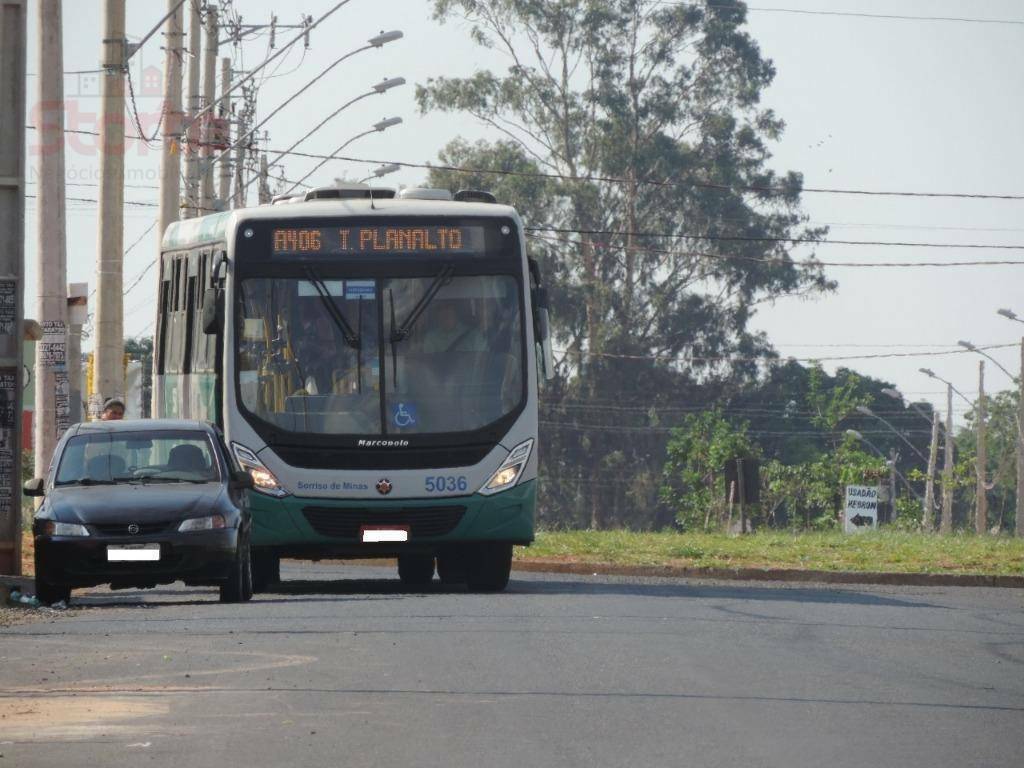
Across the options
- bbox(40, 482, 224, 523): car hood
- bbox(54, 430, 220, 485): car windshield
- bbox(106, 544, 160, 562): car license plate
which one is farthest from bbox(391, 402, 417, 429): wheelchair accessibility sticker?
bbox(106, 544, 160, 562): car license plate

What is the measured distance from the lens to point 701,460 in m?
68.2

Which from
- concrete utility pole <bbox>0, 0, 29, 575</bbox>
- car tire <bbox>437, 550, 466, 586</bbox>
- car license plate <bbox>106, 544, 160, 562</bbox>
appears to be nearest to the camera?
car license plate <bbox>106, 544, 160, 562</bbox>

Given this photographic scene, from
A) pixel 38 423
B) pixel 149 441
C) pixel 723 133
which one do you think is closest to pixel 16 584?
pixel 149 441

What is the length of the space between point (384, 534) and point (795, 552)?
35.6 feet

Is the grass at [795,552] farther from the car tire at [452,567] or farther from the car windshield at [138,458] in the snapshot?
the car windshield at [138,458]

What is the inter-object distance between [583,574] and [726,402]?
41.5m

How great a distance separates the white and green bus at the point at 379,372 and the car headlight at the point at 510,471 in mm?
12

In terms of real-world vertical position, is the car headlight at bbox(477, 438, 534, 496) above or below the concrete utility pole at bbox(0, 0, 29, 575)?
below

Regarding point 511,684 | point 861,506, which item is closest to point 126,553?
point 511,684

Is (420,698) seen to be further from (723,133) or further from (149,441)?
(723,133)

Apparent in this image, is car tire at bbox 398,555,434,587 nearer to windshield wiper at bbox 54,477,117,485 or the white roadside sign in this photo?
windshield wiper at bbox 54,477,117,485

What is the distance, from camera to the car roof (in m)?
18.1

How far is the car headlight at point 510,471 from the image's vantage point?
1873 cm

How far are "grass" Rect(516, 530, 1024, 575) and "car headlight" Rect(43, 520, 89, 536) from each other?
10.4 meters
